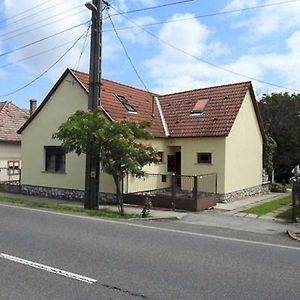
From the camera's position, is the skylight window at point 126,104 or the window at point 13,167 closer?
the skylight window at point 126,104

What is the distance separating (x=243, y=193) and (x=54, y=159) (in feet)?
33.8

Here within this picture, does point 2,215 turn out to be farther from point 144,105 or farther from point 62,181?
point 144,105

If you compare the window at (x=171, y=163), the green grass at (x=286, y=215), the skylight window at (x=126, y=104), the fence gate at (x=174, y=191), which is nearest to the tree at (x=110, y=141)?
the fence gate at (x=174, y=191)

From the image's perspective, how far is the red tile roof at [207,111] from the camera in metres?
22.2

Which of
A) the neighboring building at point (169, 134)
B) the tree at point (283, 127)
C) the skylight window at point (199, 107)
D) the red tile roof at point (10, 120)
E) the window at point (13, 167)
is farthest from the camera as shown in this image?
the tree at point (283, 127)

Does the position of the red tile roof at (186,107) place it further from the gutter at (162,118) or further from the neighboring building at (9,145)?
the neighboring building at (9,145)

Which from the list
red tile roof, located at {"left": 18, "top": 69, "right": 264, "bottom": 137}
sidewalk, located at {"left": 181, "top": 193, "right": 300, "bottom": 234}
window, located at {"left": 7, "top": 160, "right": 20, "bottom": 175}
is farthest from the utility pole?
window, located at {"left": 7, "top": 160, "right": 20, "bottom": 175}

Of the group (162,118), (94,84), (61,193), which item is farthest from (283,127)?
(94,84)

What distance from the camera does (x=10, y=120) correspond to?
34.7 m

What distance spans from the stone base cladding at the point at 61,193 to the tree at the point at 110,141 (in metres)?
4.20

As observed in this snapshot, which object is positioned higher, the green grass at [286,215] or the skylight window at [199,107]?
the skylight window at [199,107]

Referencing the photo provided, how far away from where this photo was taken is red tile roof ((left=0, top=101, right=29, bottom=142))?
32453mm

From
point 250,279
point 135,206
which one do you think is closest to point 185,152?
point 135,206

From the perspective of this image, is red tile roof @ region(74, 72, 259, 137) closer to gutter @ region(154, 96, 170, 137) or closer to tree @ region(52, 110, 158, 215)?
gutter @ region(154, 96, 170, 137)
